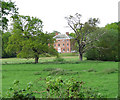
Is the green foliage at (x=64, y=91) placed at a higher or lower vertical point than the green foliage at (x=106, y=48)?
lower

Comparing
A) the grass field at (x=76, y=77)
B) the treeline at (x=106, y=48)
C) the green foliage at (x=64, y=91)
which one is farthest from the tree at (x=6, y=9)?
the treeline at (x=106, y=48)

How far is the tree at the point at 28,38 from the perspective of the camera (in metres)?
30.5

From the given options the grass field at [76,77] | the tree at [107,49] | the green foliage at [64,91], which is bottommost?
the grass field at [76,77]

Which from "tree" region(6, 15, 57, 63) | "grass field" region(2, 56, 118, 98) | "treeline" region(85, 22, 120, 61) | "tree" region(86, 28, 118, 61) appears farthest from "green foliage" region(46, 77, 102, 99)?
"tree" region(86, 28, 118, 61)

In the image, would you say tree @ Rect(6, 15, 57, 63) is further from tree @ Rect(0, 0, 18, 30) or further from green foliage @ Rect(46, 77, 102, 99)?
green foliage @ Rect(46, 77, 102, 99)

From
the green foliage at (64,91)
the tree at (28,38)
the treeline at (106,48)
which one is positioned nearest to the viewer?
the green foliage at (64,91)

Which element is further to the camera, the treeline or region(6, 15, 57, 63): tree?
the treeline

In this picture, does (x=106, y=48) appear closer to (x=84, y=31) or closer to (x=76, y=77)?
(x=84, y=31)

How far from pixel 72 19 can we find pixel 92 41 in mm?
5185

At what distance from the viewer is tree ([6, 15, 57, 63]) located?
100 feet

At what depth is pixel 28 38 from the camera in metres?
32.1

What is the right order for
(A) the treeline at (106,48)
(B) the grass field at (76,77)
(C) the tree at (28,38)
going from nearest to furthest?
(B) the grass field at (76,77), (C) the tree at (28,38), (A) the treeline at (106,48)

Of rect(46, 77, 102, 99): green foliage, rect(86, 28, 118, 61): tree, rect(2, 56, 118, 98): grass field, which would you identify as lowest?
rect(2, 56, 118, 98): grass field

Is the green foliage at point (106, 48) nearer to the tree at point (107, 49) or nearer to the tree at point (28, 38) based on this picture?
the tree at point (107, 49)
